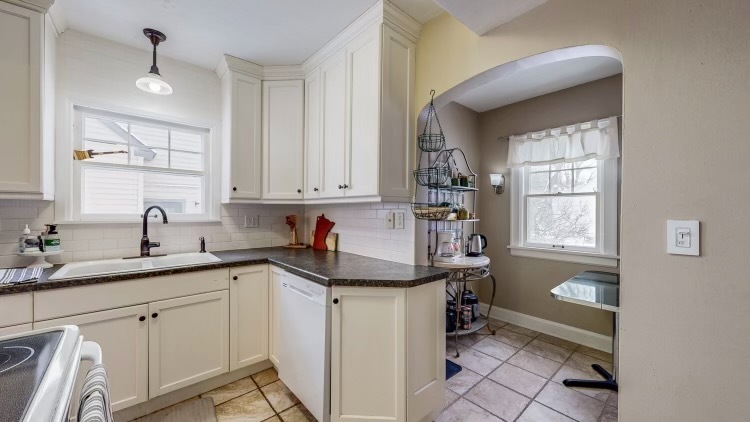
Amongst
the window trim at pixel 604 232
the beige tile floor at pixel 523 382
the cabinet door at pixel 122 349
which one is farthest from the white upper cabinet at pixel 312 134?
the window trim at pixel 604 232

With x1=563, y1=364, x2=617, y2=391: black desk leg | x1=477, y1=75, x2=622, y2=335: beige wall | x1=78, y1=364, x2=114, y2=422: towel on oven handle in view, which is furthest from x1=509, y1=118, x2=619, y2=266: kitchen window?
x1=78, y1=364, x2=114, y2=422: towel on oven handle

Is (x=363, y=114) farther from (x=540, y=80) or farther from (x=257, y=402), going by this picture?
(x=257, y=402)

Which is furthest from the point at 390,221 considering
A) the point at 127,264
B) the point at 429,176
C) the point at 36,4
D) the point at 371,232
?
the point at 36,4

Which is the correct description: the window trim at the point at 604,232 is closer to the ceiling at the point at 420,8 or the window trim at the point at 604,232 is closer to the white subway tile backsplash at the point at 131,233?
the ceiling at the point at 420,8

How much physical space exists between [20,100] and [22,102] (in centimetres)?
1

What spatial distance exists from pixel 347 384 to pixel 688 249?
163cm

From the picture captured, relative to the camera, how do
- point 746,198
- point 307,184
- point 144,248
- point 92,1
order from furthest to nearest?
1. point 307,184
2. point 144,248
3. point 92,1
4. point 746,198

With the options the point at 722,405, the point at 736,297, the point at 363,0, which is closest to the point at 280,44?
the point at 363,0

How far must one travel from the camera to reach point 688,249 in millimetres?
1044

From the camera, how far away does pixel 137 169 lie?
7.54ft

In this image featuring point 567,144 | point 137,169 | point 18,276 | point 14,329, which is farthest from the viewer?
point 567,144

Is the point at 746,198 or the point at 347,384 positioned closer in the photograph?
the point at 746,198

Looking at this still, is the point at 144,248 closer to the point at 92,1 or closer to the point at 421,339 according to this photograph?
the point at 92,1

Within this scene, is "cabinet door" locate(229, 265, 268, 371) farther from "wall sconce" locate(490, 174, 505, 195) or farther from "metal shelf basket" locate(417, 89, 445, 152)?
"wall sconce" locate(490, 174, 505, 195)
